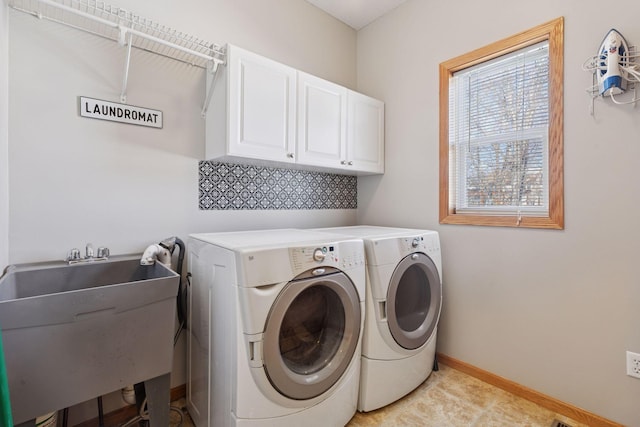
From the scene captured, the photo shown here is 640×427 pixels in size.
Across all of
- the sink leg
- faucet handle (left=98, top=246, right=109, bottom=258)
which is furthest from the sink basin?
faucet handle (left=98, top=246, right=109, bottom=258)

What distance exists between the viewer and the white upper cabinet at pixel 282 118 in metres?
1.73

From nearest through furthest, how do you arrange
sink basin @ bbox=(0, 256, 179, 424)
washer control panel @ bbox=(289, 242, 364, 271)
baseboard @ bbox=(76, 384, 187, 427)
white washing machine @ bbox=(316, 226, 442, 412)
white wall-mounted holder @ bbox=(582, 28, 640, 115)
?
sink basin @ bbox=(0, 256, 179, 424) → washer control panel @ bbox=(289, 242, 364, 271) → white wall-mounted holder @ bbox=(582, 28, 640, 115) → baseboard @ bbox=(76, 384, 187, 427) → white washing machine @ bbox=(316, 226, 442, 412)

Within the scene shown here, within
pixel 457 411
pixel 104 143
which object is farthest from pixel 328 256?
pixel 104 143

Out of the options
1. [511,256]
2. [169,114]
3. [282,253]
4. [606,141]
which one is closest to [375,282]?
[282,253]

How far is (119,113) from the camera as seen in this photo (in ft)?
5.39

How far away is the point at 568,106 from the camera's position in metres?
1.69

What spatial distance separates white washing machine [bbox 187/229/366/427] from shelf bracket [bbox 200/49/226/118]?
85cm

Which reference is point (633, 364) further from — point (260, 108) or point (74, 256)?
point (74, 256)

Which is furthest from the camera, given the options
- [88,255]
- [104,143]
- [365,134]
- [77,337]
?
[365,134]

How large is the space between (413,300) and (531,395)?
33.7 inches

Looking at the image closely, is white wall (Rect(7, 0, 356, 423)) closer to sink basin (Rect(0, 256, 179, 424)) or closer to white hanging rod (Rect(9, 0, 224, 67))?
white hanging rod (Rect(9, 0, 224, 67))

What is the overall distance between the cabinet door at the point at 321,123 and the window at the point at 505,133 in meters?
0.73

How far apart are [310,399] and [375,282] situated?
64 cm

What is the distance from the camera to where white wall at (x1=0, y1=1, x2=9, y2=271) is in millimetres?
1270
